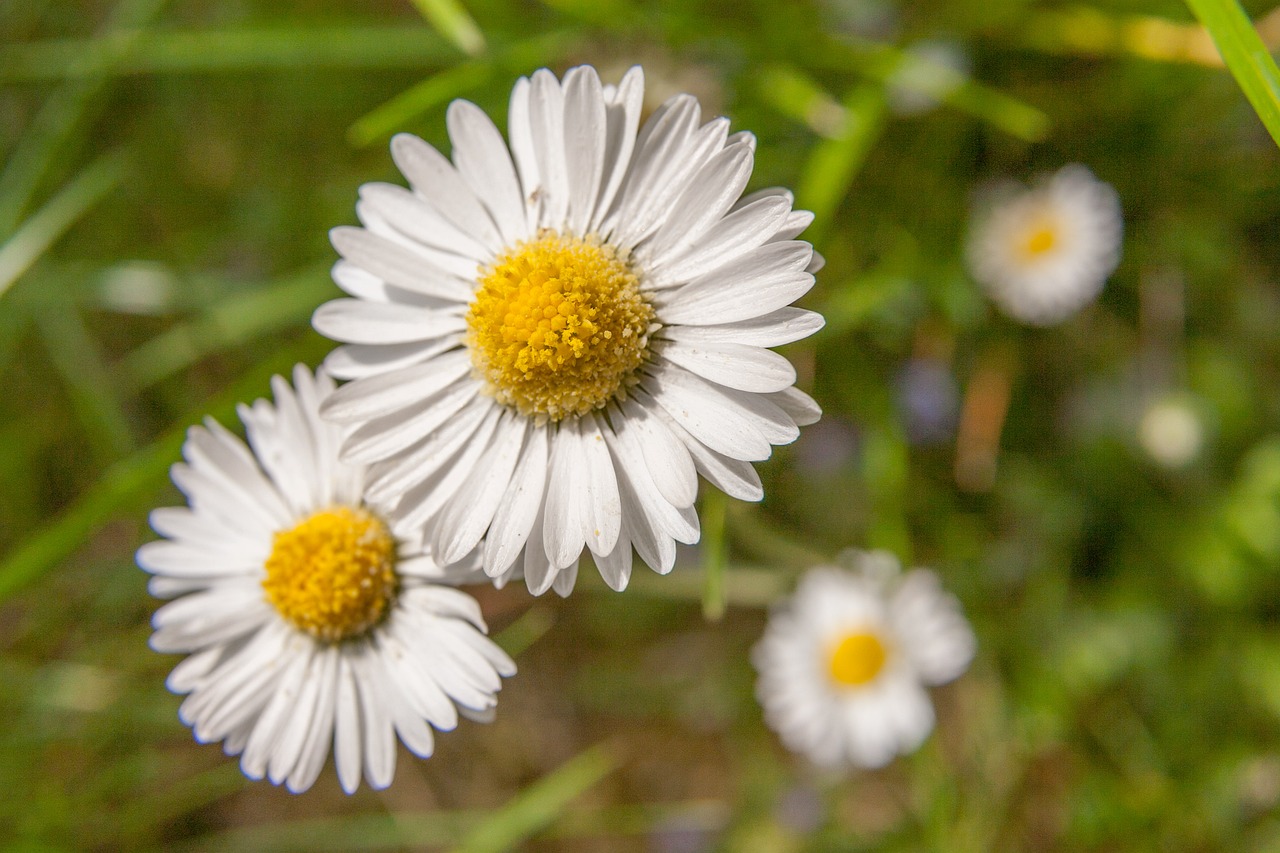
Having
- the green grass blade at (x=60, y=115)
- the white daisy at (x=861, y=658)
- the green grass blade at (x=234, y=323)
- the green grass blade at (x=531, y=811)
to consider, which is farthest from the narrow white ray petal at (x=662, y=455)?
the green grass blade at (x=60, y=115)

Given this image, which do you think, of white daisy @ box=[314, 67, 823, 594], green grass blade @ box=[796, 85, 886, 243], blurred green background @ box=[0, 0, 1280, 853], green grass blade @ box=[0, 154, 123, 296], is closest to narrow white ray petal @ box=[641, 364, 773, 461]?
white daisy @ box=[314, 67, 823, 594]

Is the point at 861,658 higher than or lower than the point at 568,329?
lower

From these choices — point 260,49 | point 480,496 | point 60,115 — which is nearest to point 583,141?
point 480,496

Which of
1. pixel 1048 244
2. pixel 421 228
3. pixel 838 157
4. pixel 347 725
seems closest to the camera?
pixel 421 228

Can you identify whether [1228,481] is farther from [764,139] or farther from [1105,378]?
[764,139]

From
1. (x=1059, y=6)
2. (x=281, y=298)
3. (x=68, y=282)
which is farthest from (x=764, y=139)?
(x=68, y=282)

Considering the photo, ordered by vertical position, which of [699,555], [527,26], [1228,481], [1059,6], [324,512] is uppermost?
[527,26]

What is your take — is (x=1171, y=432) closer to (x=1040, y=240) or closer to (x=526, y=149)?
(x=1040, y=240)
